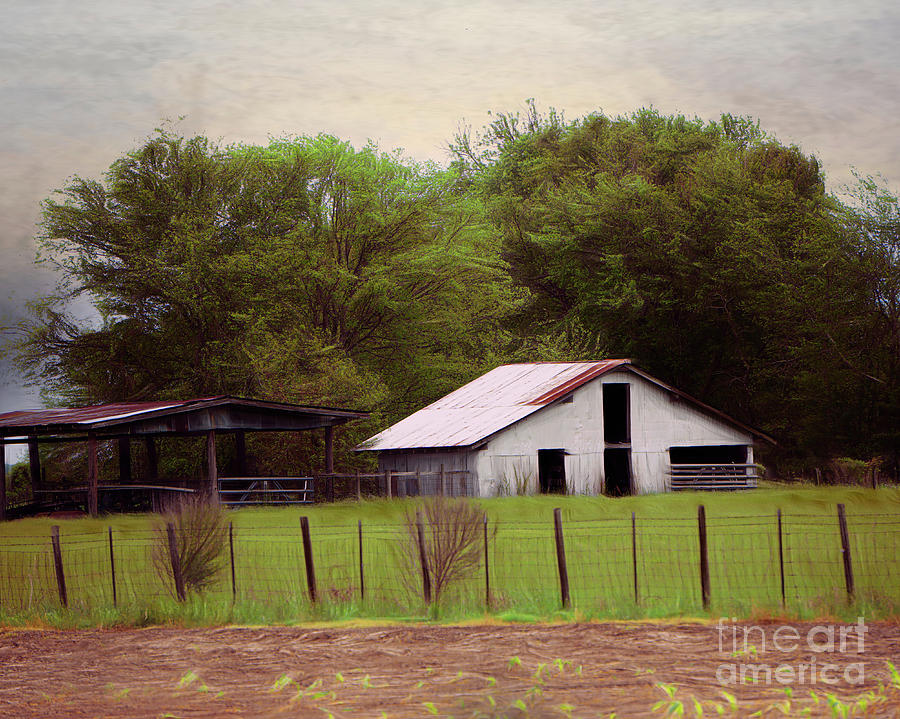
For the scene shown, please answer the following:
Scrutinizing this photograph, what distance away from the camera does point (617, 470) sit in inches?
1721

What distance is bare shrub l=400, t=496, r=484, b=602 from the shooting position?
Answer: 15570 mm

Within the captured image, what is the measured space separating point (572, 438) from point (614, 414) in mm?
5945

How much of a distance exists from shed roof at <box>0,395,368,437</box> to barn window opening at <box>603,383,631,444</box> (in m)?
11.5

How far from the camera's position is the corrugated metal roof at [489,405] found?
3731cm

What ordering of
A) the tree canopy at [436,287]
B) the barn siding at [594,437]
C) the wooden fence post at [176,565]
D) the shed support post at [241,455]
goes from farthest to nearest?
the tree canopy at [436,287]
the shed support post at [241,455]
the barn siding at [594,437]
the wooden fence post at [176,565]

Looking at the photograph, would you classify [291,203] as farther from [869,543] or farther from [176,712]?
[176,712]

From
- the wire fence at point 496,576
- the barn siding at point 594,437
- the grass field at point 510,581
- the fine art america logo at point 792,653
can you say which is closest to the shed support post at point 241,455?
the barn siding at point 594,437

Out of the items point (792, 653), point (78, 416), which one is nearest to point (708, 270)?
point (78, 416)

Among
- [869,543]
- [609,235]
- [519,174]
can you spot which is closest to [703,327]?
[609,235]

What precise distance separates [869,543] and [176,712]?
1308cm

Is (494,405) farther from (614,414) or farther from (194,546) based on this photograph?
(194,546)

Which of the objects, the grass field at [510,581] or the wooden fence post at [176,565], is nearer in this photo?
the grass field at [510,581]

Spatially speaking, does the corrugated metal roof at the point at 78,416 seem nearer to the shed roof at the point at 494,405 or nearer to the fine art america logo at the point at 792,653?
the shed roof at the point at 494,405

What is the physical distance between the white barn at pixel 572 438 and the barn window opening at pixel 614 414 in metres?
0.05
